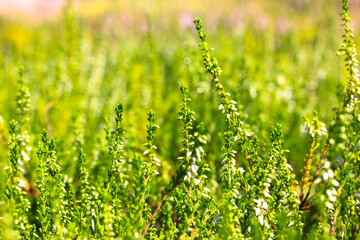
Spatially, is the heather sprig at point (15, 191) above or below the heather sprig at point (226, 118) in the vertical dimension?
below

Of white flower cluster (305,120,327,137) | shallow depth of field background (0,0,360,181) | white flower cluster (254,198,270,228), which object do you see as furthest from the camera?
shallow depth of field background (0,0,360,181)

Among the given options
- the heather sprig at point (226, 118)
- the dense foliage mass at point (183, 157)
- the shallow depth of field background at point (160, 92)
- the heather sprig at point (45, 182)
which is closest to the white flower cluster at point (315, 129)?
the dense foliage mass at point (183, 157)

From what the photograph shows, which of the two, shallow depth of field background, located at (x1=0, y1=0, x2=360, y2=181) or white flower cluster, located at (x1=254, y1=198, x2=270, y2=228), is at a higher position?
shallow depth of field background, located at (x1=0, y1=0, x2=360, y2=181)

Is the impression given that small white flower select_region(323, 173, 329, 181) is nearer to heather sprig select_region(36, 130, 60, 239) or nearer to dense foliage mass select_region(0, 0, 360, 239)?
dense foliage mass select_region(0, 0, 360, 239)

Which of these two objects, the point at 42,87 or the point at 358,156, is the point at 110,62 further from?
the point at 358,156

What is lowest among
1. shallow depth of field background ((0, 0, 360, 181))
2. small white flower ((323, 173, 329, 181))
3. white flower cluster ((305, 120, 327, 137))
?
small white flower ((323, 173, 329, 181))

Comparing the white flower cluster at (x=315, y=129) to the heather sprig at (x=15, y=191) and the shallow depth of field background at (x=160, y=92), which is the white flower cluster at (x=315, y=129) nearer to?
the shallow depth of field background at (x=160, y=92)

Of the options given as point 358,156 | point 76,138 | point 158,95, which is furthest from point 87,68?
point 358,156

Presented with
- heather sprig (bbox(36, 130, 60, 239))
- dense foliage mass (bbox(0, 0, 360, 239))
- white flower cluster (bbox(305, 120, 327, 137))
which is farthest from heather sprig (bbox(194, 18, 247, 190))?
heather sprig (bbox(36, 130, 60, 239))

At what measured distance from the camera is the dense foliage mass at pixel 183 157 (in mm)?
1138

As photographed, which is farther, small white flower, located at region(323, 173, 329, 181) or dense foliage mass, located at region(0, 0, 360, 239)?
dense foliage mass, located at region(0, 0, 360, 239)

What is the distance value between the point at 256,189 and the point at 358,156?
416mm

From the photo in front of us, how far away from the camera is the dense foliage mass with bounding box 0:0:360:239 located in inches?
44.8

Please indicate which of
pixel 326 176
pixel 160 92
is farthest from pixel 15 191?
pixel 160 92
